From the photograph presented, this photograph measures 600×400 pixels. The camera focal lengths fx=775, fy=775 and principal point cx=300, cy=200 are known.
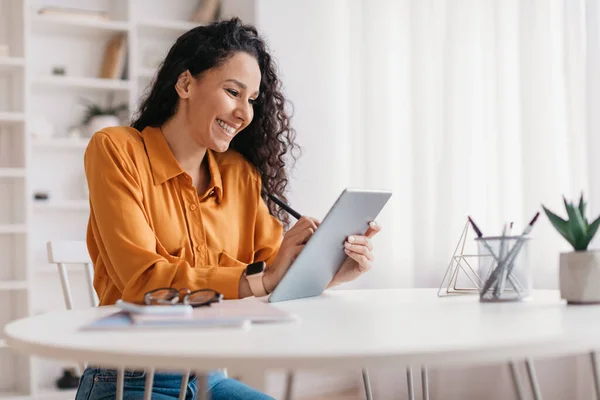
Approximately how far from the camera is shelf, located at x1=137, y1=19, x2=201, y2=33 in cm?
412

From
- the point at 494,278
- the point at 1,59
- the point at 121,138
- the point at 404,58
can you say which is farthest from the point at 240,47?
the point at 1,59

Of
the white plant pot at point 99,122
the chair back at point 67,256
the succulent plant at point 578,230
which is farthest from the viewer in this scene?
the white plant pot at point 99,122

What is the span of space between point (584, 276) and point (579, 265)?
0.02 metres

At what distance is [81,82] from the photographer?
3.96 meters

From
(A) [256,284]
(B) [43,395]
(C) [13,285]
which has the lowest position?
(B) [43,395]

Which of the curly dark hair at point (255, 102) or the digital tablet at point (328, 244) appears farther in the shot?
the curly dark hair at point (255, 102)

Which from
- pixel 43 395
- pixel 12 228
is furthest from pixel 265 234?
pixel 43 395

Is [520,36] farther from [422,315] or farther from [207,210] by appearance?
[422,315]

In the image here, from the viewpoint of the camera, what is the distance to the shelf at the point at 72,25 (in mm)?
3893

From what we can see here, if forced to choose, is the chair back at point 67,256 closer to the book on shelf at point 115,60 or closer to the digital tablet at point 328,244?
the digital tablet at point 328,244

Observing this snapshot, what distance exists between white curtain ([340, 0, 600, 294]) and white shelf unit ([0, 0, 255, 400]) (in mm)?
906

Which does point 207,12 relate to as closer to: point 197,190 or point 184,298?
point 197,190

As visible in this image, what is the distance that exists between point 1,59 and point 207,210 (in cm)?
241

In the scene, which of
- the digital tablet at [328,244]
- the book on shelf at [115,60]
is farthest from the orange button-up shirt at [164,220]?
the book on shelf at [115,60]
